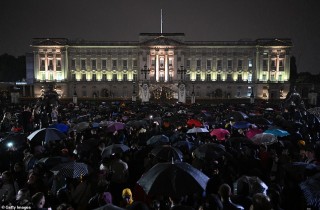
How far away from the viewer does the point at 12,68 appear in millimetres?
118000

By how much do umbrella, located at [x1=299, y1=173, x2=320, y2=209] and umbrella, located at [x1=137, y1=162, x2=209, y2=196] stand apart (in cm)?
192

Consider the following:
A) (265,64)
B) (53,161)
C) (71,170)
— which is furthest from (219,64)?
(71,170)

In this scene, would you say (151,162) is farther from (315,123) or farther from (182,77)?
(182,77)

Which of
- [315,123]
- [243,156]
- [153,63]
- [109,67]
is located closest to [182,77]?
[153,63]

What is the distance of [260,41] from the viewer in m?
89.2

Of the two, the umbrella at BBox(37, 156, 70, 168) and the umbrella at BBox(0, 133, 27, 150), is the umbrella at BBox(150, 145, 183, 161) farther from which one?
the umbrella at BBox(0, 133, 27, 150)

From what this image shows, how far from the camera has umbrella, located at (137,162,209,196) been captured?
7.68 metres

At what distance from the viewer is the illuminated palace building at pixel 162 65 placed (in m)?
88.1

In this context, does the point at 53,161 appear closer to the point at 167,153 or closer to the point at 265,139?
the point at 167,153

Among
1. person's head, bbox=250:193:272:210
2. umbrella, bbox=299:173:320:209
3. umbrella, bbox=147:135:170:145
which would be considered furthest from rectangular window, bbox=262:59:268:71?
person's head, bbox=250:193:272:210

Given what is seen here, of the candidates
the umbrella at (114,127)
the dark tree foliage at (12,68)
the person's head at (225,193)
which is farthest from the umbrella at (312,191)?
the dark tree foliage at (12,68)

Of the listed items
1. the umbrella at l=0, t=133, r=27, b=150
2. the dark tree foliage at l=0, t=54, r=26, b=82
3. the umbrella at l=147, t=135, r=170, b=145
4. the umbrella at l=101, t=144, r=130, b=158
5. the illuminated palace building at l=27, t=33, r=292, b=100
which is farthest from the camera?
the dark tree foliage at l=0, t=54, r=26, b=82

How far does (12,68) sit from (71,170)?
11699cm

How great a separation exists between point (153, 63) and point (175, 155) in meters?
79.0
